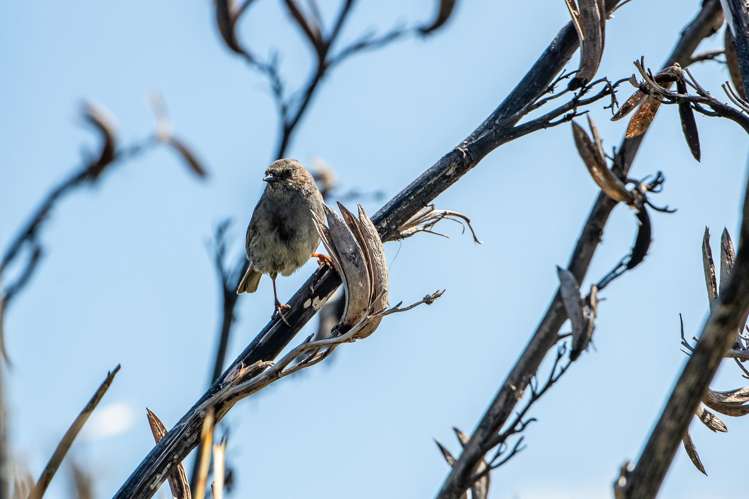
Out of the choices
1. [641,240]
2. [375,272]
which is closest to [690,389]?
[641,240]

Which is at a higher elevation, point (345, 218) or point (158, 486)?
point (345, 218)

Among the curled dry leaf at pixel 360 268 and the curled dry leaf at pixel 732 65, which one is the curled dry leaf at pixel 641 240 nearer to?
the curled dry leaf at pixel 360 268

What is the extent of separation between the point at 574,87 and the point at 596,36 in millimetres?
121

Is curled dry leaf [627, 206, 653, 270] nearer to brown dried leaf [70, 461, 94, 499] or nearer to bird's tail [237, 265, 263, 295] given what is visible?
brown dried leaf [70, 461, 94, 499]

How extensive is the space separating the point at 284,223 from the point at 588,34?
3.46 metres

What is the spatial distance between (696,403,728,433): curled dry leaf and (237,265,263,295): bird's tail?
4.26 meters

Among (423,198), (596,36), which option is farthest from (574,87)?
(423,198)

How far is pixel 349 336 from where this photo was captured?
1.93 m

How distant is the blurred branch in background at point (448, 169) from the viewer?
2.10 metres

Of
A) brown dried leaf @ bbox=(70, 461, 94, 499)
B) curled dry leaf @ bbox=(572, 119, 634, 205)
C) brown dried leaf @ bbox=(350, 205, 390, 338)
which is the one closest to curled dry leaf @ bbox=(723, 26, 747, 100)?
curled dry leaf @ bbox=(572, 119, 634, 205)

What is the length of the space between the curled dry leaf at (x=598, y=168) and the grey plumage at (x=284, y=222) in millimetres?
3732

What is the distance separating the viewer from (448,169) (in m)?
2.21

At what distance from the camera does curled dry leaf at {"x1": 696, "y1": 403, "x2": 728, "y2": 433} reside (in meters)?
2.04

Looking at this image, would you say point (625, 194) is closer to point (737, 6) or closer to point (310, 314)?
point (737, 6)
